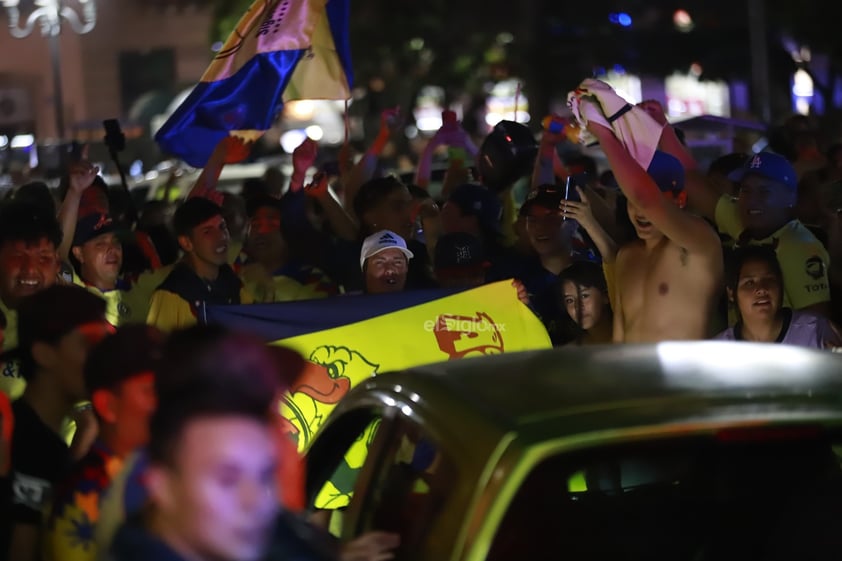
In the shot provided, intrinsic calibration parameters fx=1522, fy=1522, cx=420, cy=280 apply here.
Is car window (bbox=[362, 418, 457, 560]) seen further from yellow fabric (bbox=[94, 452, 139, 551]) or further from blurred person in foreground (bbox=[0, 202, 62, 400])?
blurred person in foreground (bbox=[0, 202, 62, 400])

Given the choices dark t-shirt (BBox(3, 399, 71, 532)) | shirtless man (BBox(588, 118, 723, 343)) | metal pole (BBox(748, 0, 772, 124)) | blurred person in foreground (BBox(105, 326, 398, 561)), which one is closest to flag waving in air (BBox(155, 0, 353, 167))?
shirtless man (BBox(588, 118, 723, 343))

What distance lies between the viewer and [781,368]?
3.71 meters

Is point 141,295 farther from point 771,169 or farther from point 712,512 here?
point 712,512

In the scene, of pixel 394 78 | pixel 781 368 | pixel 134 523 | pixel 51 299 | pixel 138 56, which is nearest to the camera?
pixel 134 523

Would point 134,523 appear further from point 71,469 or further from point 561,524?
point 561,524

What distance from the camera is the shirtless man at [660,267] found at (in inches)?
230

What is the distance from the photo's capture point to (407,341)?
19.8 ft

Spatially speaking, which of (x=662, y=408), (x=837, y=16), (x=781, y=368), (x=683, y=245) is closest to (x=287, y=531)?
(x=662, y=408)

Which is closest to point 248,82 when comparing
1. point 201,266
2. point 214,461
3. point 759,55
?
point 201,266

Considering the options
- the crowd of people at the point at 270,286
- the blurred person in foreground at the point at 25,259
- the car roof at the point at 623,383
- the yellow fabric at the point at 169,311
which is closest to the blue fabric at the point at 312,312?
the crowd of people at the point at 270,286

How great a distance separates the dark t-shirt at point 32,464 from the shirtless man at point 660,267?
259 cm

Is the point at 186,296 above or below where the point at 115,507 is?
above

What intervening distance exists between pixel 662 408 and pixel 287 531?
97 cm

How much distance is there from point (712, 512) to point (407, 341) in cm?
238
